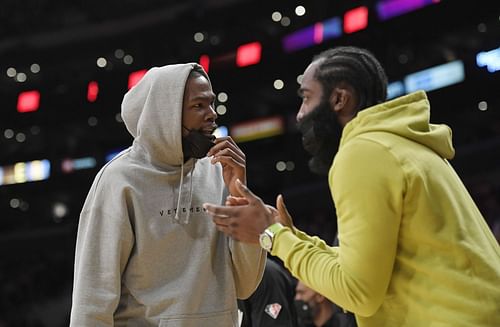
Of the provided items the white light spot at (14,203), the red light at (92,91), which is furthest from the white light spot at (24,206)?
the red light at (92,91)

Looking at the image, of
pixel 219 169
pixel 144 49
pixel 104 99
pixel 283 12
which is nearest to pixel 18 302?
pixel 104 99

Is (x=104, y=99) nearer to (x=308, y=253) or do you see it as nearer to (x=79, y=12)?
(x=79, y=12)

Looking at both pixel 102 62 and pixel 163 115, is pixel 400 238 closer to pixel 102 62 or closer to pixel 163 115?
pixel 163 115

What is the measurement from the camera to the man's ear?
105 inches

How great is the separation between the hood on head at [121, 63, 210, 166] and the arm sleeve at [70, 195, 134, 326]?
0.31 m

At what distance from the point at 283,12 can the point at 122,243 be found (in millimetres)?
17011

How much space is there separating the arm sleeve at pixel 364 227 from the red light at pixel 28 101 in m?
15.9

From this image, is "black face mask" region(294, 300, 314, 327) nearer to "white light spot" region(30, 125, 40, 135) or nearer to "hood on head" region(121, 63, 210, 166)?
"hood on head" region(121, 63, 210, 166)

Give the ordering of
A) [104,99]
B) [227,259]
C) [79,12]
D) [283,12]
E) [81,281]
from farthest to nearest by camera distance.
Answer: [79,12]
[283,12]
[104,99]
[227,259]
[81,281]

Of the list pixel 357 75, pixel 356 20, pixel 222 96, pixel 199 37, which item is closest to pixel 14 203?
pixel 199 37

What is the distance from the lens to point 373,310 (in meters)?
2.38

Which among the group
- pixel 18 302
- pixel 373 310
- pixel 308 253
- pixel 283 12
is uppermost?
pixel 283 12

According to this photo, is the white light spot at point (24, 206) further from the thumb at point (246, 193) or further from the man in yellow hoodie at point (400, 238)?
the man in yellow hoodie at point (400, 238)

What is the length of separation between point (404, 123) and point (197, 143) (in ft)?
2.91
